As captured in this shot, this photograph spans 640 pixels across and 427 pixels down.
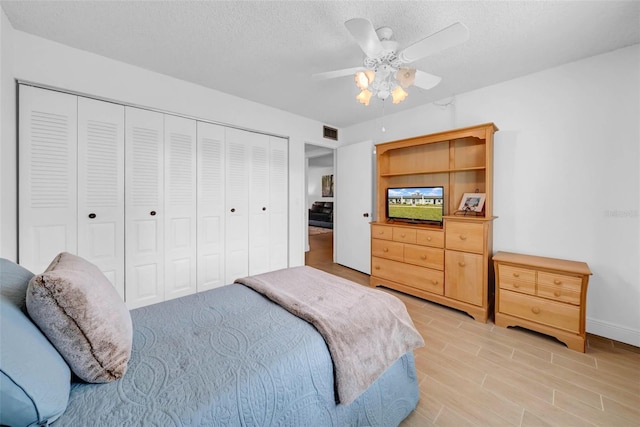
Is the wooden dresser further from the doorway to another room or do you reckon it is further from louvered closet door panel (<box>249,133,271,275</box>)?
the doorway to another room

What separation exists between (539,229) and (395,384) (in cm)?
224

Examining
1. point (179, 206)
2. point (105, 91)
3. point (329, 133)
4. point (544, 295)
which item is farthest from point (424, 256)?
point (105, 91)

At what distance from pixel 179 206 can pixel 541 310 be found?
351 centimetres

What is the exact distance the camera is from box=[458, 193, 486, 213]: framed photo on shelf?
286 centimetres

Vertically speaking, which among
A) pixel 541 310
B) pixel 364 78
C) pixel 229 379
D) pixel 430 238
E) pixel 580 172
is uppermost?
pixel 364 78

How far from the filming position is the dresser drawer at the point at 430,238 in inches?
112

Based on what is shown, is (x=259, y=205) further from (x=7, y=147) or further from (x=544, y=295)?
(x=544, y=295)

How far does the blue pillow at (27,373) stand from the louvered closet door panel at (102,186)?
5.76 feet

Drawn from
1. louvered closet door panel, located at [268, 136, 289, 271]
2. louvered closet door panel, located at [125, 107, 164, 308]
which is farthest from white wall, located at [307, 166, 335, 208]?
louvered closet door panel, located at [125, 107, 164, 308]

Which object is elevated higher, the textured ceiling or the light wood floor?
the textured ceiling

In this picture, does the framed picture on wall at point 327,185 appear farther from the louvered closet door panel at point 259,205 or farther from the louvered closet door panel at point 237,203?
the louvered closet door panel at point 237,203

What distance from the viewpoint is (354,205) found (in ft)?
13.7

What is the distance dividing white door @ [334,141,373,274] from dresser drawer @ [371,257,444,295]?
51 centimetres

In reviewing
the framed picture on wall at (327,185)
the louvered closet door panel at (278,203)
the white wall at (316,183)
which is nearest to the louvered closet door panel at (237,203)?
the louvered closet door panel at (278,203)
